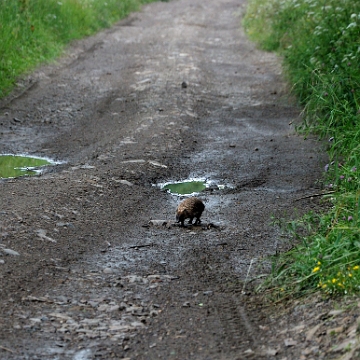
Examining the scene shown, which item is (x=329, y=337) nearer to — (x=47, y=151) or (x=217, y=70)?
(x=47, y=151)

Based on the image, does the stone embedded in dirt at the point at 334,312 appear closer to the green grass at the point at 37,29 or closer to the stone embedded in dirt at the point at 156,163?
the stone embedded in dirt at the point at 156,163

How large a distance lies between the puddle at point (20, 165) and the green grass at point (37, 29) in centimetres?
347

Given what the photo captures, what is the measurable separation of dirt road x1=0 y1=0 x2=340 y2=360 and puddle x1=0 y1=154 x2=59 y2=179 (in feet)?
0.76

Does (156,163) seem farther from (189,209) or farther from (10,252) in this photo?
(10,252)

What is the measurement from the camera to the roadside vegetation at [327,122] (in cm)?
490

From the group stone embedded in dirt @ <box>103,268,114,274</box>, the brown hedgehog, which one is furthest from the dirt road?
the brown hedgehog

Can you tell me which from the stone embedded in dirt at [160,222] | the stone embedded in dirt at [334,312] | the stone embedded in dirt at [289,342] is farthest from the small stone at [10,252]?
the stone embedded in dirt at [334,312]

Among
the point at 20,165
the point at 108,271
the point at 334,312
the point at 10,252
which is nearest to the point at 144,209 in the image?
the point at 108,271

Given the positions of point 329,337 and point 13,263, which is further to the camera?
point 13,263

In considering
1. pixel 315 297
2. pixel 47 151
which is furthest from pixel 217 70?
pixel 315 297

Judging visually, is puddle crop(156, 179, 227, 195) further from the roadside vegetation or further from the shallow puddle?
the roadside vegetation

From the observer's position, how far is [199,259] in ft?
19.3

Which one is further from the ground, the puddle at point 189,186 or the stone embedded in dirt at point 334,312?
the stone embedded in dirt at point 334,312

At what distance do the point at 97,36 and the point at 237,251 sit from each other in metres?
14.3
